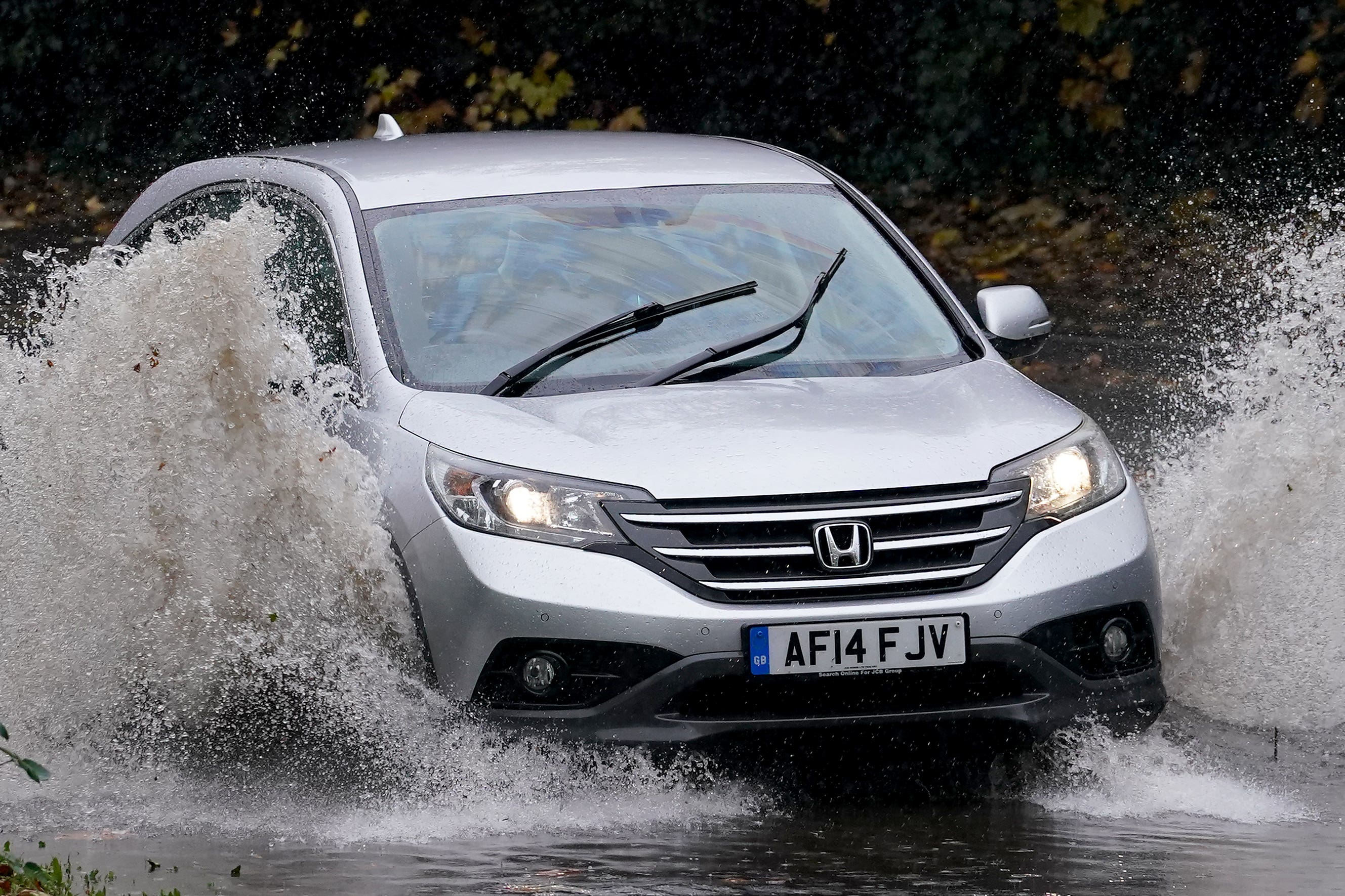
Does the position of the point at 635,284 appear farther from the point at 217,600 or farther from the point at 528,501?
the point at 217,600

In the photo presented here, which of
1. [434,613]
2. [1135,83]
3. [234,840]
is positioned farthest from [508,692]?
[1135,83]

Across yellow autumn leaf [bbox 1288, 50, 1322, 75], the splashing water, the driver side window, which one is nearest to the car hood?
the splashing water

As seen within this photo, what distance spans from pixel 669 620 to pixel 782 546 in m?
0.32

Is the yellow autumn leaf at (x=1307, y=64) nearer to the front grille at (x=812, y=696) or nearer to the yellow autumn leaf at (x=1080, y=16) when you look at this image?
the yellow autumn leaf at (x=1080, y=16)

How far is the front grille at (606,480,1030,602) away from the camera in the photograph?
16.6 ft

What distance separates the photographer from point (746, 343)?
597cm

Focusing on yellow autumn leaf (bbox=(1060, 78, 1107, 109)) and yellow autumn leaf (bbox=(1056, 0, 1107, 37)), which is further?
yellow autumn leaf (bbox=(1060, 78, 1107, 109))

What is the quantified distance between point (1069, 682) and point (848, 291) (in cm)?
164

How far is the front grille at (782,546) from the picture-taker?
16.6 ft

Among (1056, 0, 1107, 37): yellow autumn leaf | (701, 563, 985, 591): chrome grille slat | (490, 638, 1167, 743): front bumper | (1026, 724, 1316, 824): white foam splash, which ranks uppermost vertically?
(1056, 0, 1107, 37): yellow autumn leaf

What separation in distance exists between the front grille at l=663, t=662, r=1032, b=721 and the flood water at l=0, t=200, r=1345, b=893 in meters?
0.22

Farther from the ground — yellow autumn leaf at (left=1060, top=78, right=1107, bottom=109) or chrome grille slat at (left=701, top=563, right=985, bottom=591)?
yellow autumn leaf at (left=1060, top=78, right=1107, bottom=109)

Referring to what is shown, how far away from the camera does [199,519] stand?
5.67 meters

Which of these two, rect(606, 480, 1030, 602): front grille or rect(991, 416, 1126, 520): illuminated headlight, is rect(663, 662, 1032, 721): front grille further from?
rect(991, 416, 1126, 520): illuminated headlight
